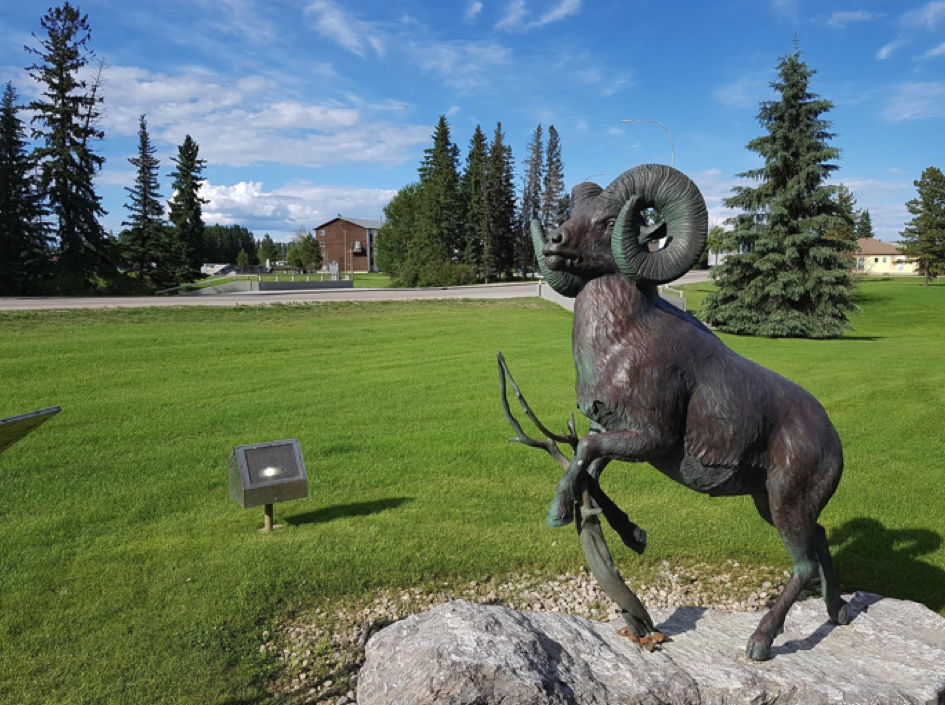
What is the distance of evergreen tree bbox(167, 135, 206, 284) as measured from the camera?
134 ft

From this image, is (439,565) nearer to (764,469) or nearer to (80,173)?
(764,469)

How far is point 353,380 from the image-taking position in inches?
520

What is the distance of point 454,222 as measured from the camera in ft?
173

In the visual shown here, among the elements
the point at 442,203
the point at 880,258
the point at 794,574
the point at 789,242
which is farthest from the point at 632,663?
the point at 880,258

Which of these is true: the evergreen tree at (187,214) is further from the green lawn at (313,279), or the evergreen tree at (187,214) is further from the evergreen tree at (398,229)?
the evergreen tree at (398,229)

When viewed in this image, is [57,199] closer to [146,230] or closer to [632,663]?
[146,230]

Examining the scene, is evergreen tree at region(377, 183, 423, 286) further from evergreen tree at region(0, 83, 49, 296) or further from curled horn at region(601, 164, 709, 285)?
curled horn at region(601, 164, 709, 285)

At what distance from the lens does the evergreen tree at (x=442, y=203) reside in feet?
158

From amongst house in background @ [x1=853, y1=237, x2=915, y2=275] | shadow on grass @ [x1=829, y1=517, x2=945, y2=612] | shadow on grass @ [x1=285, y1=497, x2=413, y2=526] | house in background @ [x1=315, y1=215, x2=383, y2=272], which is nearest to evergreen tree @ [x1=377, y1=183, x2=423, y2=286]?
house in background @ [x1=315, y1=215, x2=383, y2=272]

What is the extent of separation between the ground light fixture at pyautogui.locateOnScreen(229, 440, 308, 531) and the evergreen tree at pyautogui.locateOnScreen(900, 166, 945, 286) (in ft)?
182

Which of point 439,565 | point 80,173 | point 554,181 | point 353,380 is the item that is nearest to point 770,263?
point 353,380

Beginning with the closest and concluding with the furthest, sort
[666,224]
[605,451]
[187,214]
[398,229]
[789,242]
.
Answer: [605,451]
[666,224]
[789,242]
[187,214]
[398,229]

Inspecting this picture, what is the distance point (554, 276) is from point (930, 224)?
57.9 m

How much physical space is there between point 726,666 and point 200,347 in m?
14.2
